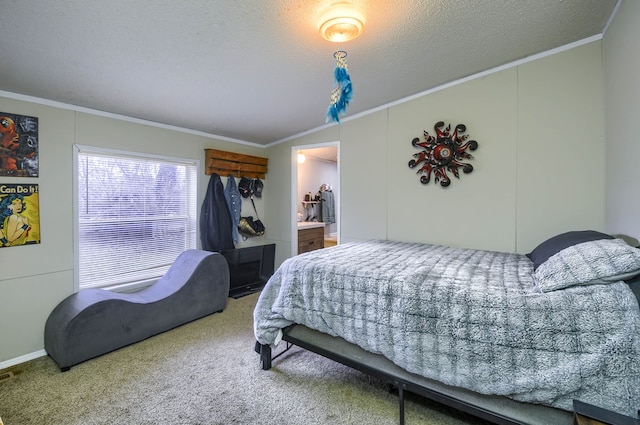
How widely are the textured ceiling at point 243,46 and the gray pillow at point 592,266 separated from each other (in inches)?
60.3

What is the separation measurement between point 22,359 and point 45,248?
0.91 metres

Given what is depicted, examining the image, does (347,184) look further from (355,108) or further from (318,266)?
(318,266)

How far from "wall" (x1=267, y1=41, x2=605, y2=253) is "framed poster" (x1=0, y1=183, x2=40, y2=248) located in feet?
9.75

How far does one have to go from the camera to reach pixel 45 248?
252cm

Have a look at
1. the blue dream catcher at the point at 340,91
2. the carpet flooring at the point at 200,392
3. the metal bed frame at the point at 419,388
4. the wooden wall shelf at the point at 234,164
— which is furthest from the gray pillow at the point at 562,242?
the wooden wall shelf at the point at 234,164

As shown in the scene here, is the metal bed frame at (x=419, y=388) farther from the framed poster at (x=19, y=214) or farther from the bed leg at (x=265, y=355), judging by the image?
the framed poster at (x=19, y=214)

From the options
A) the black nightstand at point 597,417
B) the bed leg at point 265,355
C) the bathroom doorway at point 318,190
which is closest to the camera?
the black nightstand at point 597,417

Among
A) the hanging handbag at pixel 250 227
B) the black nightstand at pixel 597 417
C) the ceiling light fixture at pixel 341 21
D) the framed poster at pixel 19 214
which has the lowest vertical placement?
the black nightstand at pixel 597 417

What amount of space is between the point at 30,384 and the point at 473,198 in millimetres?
3930

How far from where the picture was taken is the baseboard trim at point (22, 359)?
229cm

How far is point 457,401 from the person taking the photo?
4.84ft

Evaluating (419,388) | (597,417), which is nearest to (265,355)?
(419,388)

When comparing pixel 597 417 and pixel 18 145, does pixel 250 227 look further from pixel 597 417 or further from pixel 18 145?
pixel 597 417

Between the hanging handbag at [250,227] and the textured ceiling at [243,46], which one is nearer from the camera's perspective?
the textured ceiling at [243,46]
